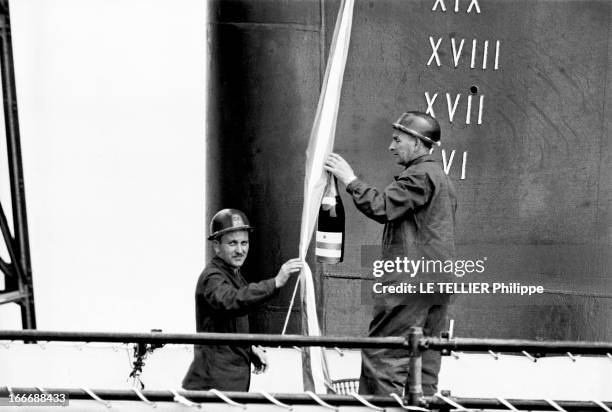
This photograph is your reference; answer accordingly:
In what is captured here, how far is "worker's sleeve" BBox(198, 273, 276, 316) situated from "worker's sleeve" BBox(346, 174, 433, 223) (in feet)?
1.90

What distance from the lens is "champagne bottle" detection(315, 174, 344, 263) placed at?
5.22 m

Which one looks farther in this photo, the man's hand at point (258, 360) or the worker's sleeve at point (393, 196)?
the man's hand at point (258, 360)

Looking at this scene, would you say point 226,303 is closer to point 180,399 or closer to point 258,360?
point 258,360

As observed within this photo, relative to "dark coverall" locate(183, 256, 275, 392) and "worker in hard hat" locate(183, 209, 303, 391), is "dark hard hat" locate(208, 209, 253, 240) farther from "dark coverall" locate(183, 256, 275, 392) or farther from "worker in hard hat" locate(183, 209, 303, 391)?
"dark coverall" locate(183, 256, 275, 392)

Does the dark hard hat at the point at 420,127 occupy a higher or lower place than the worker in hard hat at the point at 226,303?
higher

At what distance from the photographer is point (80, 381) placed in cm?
638

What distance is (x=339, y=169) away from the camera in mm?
5121

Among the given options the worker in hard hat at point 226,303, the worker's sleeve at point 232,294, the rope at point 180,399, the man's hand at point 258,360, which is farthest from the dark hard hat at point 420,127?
the rope at point 180,399

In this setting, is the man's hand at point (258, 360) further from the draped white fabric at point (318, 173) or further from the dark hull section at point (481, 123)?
the dark hull section at point (481, 123)

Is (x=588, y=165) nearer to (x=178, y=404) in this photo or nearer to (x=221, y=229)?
(x=221, y=229)

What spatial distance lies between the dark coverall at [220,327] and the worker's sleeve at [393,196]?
65 centimetres

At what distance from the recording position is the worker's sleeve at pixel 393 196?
5.01 meters

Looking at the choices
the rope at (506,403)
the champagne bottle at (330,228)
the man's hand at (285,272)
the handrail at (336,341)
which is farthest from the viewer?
the champagne bottle at (330,228)

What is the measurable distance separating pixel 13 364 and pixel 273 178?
2.02m
